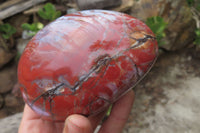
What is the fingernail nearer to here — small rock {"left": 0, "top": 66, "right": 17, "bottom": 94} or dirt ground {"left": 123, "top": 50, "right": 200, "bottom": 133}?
dirt ground {"left": 123, "top": 50, "right": 200, "bottom": 133}

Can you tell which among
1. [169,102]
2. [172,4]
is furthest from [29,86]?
[172,4]

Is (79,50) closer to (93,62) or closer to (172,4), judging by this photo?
(93,62)

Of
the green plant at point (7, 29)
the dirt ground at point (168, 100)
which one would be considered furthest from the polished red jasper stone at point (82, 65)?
the green plant at point (7, 29)

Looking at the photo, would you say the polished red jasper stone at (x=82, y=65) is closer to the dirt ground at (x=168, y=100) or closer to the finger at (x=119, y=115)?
the finger at (x=119, y=115)

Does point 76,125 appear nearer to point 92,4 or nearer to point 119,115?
point 119,115

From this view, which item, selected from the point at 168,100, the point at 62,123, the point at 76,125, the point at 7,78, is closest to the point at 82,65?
the point at 76,125

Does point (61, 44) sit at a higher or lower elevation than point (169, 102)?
higher

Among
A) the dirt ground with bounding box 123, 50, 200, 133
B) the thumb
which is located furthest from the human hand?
the dirt ground with bounding box 123, 50, 200, 133
